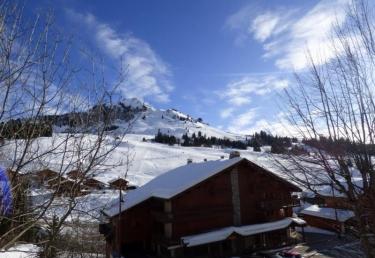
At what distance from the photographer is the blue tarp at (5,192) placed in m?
4.44

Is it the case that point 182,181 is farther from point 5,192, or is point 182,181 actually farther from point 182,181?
point 5,192

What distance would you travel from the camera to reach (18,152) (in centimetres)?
494

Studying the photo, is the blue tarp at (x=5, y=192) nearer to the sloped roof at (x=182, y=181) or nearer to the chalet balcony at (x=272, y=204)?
the sloped roof at (x=182, y=181)

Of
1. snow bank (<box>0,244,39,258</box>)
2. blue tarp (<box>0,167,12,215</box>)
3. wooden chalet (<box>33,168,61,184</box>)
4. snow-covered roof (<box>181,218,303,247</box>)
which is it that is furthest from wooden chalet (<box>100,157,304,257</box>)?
blue tarp (<box>0,167,12,215</box>)

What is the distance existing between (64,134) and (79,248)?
783cm

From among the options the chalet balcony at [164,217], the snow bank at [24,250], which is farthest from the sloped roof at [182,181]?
the snow bank at [24,250]

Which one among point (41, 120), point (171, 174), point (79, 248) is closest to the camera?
point (41, 120)

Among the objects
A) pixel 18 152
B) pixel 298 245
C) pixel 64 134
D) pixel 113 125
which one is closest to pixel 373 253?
pixel 113 125

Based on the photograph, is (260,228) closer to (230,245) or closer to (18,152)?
(230,245)

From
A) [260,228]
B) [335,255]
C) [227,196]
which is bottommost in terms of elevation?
[335,255]

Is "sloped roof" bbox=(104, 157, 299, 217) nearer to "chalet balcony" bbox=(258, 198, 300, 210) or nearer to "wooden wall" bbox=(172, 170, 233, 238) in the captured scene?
"wooden wall" bbox=(172, 170, 233, 238)

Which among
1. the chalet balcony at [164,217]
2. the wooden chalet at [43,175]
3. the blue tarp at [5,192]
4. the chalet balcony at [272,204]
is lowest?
the chalet balcony at [164,217]

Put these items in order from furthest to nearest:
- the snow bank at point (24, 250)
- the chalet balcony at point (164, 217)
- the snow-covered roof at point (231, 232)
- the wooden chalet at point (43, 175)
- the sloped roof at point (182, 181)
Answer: the sloped roof at point (182, 181)
the chalet balcony at point (164, 217)
the snow-covered roof at point (231, 232)
the wooden chalet at point (43, 175)
the snow bank at point (24, 250)

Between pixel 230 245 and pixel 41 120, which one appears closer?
pixel 41 120
